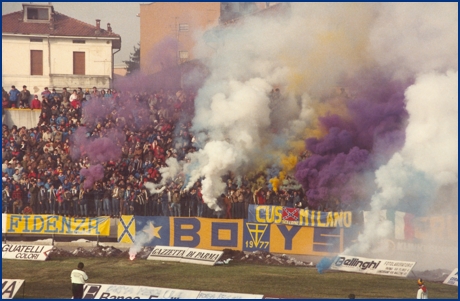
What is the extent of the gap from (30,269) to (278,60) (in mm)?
11499

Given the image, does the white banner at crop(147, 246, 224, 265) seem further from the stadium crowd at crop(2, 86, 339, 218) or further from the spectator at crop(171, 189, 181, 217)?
the stadium crowd at crop(2, 86, 339, 218)

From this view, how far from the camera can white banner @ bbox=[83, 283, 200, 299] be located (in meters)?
19.2

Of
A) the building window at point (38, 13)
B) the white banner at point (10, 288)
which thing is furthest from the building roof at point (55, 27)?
the white banner at point (10, 288)

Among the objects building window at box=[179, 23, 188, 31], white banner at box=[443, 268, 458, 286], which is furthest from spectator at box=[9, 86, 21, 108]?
white banner at box=[443, 268, 458, 286]

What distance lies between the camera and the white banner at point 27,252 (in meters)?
23.4

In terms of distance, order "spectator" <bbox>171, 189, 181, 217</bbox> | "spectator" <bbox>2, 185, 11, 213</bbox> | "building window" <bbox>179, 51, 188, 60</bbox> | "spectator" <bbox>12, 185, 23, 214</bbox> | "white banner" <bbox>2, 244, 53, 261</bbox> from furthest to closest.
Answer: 1. "building window" <bbox>179, 51, 188, 60</bbox>
2. "spectator" <bbox>2, 185, 11, 213</bbox>
3. "spectator" <bbox>12, 185, 23, 214</bbox>
4. "spectator" <bbox>171, 189, 181, 217</bbox>
5. "white banner" <bbox>2, 244, 53, 261</bbox>

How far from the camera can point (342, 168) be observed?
2636cm

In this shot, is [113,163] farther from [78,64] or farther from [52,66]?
[52,66]

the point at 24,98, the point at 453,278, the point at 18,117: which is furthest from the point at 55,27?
the point at 453,278

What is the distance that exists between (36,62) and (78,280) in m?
15.4

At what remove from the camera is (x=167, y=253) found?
2356 centimetres

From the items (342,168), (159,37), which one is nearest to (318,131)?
(342,168)

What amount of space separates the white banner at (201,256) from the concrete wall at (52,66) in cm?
1094

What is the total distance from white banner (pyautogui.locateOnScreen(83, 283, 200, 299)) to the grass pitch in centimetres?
109
